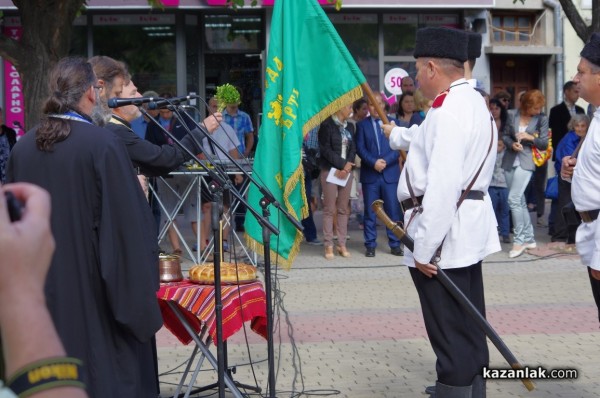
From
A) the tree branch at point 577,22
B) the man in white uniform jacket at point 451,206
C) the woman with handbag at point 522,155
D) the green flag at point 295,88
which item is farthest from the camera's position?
the tree branch at point 577,22

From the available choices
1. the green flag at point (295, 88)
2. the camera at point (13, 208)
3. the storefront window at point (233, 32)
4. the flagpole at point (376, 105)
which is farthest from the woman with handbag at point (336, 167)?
the camera at point (13, 208)

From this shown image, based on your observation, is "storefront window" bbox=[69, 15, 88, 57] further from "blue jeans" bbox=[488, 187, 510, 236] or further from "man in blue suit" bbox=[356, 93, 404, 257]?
"blue jeans" bbox=[488, 187, 510, 236]

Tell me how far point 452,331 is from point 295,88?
2300mm

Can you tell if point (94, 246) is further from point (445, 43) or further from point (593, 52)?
point (593, 52)

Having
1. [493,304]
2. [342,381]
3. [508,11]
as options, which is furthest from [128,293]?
[508,11]

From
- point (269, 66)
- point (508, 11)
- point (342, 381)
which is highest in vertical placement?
point (508, 11)

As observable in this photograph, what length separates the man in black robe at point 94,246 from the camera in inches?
176

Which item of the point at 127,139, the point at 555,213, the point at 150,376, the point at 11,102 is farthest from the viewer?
the point at 11,102

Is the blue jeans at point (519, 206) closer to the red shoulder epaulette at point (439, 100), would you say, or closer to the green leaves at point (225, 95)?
the green leaves at point (225, 95)

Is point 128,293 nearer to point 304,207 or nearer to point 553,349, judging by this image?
point 304,207

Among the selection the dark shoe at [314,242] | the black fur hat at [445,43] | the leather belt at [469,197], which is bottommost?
the dark shoe at [314,242]

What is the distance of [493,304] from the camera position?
9.75 meters

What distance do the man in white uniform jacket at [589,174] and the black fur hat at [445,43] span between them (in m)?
0.63

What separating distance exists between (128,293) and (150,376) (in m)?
0.69
